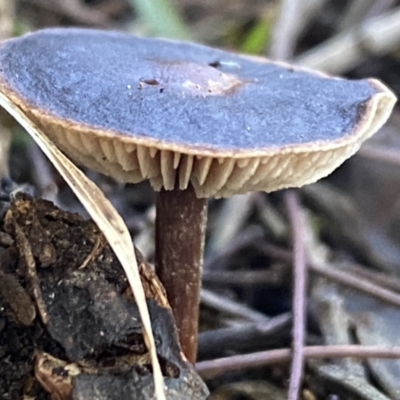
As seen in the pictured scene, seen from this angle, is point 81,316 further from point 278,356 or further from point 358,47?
point 358,47

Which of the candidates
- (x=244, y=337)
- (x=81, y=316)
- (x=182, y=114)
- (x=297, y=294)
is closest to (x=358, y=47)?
(x=297, y=294)

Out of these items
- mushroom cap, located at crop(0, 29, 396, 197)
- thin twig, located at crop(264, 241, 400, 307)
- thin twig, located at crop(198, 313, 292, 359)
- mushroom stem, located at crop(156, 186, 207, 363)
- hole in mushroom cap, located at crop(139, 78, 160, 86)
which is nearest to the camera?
mushroom cap, located at crop(0, 29, 396, 197)

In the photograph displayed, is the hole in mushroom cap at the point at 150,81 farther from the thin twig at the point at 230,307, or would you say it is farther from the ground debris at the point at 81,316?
the thin twig at the point at 230,307

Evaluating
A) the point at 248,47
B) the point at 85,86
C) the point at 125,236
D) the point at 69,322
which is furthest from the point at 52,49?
the point at 248,47

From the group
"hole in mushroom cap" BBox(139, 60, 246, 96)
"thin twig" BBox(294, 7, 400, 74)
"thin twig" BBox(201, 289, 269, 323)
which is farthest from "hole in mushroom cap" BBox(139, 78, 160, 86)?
"thin twig" BBox(294, 7, 400, 74)

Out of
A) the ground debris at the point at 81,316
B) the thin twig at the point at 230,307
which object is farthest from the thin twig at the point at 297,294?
the ground debris at the point at 81,316

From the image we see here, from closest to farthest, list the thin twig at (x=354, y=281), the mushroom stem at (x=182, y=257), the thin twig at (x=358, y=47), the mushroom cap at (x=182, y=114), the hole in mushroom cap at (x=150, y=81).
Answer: the mushroom cap at (x=182, y=114), the hole in mushroom cap at (x=150, y=81), the mushroom stem at (x=182, y=257), the thin twig at (x=354, y=281), the thin twig at (x=358, y=47)

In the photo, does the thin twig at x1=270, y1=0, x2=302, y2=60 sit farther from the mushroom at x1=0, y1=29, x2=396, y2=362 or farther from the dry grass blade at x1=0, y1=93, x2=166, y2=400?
the dry grass blade at x1=0, y1=93, x2=166, y2=400

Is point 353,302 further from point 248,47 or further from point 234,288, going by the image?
point 248,47

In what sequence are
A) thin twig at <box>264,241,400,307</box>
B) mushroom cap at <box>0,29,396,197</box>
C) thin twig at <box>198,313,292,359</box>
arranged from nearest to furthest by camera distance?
mushroom cap at <box>0,29,396,197</box> < thin twig at <box>198,313,292,359</box> < thin twig at <box>264,241,400,307</box>
